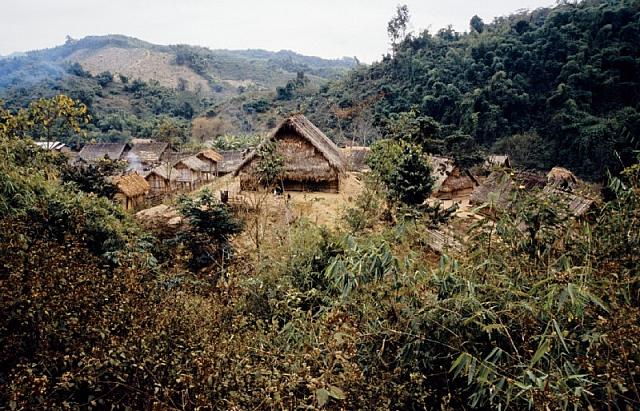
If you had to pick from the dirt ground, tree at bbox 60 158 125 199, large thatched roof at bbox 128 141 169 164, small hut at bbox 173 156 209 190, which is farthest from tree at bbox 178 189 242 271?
large thatched roof at bbox 128 141 169 164

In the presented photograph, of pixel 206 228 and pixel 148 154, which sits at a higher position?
pixel 148 154

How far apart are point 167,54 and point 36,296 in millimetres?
99560

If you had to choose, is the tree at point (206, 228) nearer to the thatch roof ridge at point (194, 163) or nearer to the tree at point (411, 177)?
the tree at point (411, 177)

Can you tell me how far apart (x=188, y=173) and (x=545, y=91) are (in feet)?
80.4

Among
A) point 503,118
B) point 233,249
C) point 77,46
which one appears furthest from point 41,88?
point 77,46

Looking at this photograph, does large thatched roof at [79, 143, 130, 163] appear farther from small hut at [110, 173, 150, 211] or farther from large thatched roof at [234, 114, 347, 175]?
large thatched roof at [234, 114, 347, 175]

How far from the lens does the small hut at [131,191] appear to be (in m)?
15.4

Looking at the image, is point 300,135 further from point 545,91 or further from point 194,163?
point 545,91

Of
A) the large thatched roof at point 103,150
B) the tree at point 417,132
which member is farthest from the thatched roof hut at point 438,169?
the large thatched roof at point 103,150

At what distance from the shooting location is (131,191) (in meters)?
15.8

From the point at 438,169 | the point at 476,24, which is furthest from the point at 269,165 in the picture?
the point at 476,24

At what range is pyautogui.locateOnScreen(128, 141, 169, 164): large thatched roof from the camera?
29.1m

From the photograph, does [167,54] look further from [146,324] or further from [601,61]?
[146,324]

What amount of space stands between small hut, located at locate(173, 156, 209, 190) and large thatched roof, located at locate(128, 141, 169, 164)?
813 cm
